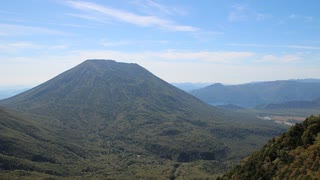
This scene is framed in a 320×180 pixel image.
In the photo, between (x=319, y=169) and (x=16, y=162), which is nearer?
(x=319, y=169)

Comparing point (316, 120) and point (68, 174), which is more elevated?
point (316, 120)

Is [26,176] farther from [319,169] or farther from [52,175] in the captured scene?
[319,169]

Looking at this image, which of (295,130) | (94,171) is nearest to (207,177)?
(94,171)

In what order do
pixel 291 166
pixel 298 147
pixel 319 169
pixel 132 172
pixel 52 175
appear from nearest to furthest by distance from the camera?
pixel 319 169 → pixel 291 166 → pixel 298 147 → pixel 52 175 → pixel 132 172

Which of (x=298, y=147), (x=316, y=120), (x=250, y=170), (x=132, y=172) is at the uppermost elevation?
(x=316, y=120)

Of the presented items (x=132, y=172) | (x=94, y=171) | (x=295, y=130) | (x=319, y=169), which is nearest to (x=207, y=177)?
(x=132, y=172)

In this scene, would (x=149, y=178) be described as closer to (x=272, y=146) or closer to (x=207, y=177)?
(x=207, y=177)

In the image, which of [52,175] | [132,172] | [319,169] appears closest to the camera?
[319,169]
